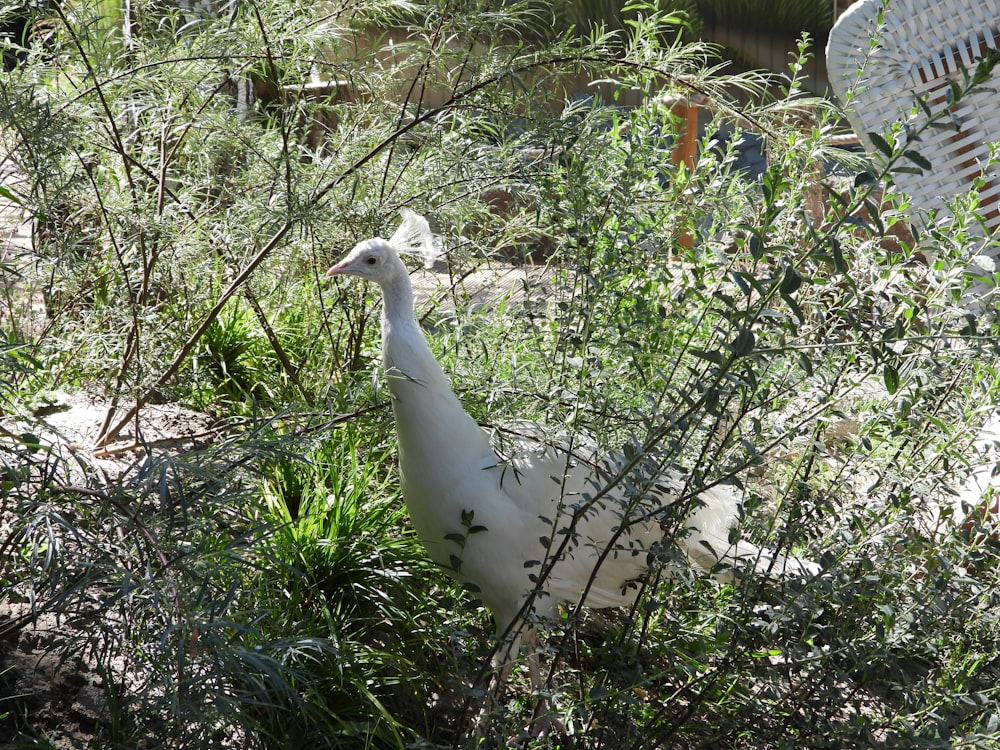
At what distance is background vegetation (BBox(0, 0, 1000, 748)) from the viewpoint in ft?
5.23

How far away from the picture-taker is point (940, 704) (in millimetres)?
1595

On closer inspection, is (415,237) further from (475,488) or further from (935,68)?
(935,68)

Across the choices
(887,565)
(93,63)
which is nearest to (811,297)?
(887,565)

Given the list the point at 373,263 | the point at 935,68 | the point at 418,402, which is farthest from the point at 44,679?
the point at 935,68

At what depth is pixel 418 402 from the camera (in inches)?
84.4

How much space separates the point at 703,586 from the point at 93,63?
2308mm

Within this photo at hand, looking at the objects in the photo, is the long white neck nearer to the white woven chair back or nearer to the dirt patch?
the dirt patch

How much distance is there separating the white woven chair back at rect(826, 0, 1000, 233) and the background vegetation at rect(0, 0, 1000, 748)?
8.8 inches

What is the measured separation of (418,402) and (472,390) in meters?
0.42

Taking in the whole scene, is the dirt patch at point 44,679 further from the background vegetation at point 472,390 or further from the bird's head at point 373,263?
the bird's head at point 373,263

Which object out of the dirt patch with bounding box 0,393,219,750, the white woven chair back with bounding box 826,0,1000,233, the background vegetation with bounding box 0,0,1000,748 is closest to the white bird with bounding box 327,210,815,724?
the background vegetation with bounding box 0,0,1000,748

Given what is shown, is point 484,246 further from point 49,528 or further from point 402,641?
point 49,528

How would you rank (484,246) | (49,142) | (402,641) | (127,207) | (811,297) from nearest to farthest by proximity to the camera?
1. (811,297)
2. (49,142)
3. (402,641)
4. (127,207)
5. (484,246)

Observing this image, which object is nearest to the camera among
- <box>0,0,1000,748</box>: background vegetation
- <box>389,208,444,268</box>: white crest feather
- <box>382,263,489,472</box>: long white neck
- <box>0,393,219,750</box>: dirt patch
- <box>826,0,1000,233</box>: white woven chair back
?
<box>0,0,1000,748</box>: background vegetation
